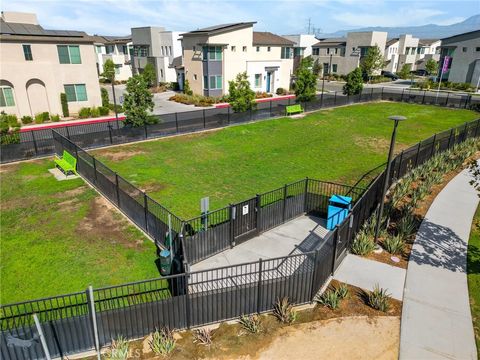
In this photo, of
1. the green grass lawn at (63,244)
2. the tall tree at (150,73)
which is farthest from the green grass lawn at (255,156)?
the tall tree at (150,73)

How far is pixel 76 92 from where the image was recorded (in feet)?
110

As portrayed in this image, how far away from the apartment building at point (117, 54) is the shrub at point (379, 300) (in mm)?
59408

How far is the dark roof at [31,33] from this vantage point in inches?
1161

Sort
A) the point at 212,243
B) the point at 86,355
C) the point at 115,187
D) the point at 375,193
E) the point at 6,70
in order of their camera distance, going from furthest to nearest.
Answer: the point at 6,70 < the point at 115,187 < the point at 375,193 < the point at 212,243 < the point at 86,355

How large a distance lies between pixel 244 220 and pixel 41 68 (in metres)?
28.8

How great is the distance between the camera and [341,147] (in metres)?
24.0

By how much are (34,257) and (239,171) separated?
1087cm

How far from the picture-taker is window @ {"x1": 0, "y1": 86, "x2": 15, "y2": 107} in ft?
97.4

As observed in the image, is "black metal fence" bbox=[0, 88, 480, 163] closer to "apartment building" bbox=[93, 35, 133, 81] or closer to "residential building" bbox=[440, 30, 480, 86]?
"residential building" bbox=[440, 30, 480, 86]

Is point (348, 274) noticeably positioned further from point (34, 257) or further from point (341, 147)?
point (341, 147)

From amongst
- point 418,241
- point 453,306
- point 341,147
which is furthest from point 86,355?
point 341,147

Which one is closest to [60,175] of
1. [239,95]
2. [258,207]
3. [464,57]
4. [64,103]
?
[258,207]

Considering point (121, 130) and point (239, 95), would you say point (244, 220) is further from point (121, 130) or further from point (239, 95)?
point (239, 95)

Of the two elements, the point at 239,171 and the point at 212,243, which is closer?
the point at 212,243
